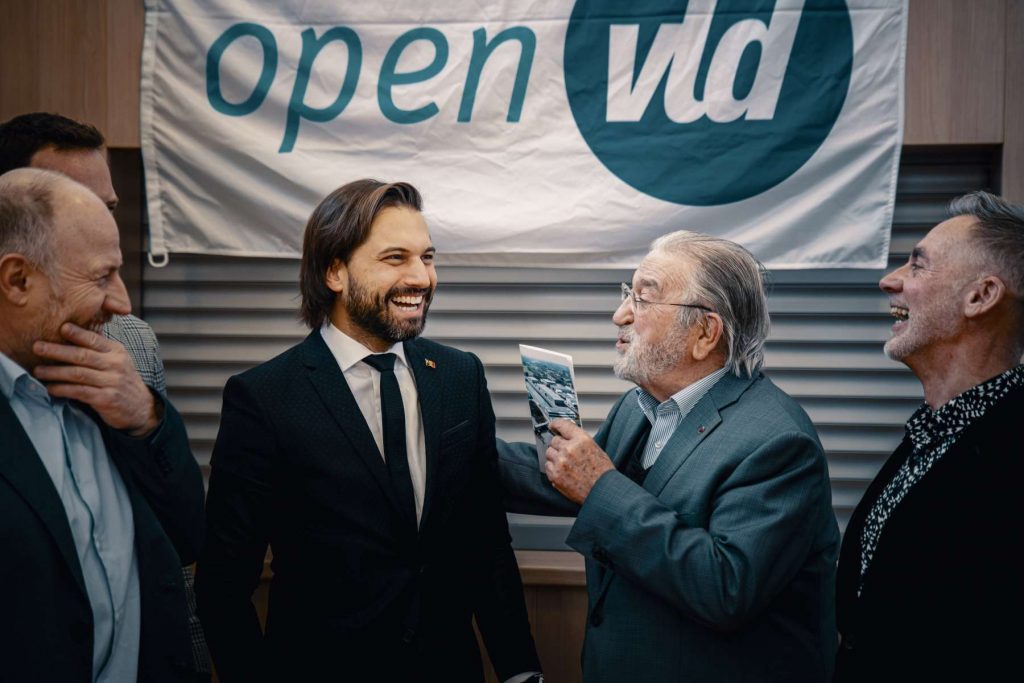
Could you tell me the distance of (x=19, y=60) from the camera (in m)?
3.47

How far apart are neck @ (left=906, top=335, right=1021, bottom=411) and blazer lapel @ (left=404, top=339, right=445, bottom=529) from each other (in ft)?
4.06

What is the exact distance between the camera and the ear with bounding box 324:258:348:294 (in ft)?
7.84

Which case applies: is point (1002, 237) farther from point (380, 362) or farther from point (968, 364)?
point (380, 362)

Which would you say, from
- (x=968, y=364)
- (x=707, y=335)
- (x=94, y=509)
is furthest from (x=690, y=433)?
(x=94, y=509)

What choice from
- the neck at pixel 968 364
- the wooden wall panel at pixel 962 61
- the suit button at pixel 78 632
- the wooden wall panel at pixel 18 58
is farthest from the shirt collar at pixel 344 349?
the wooden wall panel at pixel 962 61

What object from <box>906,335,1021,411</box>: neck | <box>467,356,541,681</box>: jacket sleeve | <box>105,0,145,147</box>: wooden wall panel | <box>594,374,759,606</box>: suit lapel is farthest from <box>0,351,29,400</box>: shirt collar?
<box>105,0,145,147</box>: wooden wall panel

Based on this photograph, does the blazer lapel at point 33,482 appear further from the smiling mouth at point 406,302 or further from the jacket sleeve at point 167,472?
the smiling mouth at point 406,302

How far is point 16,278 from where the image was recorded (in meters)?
1.57

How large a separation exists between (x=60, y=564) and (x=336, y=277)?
3.51 feet

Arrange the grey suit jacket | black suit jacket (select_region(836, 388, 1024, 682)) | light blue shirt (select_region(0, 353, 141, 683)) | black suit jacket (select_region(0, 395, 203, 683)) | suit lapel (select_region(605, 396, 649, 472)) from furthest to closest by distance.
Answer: suit lapel (select_region(605, 396, 649, 472)) → the grey suit jacket → black suit jacket (select_region(836, 388, 1024, 682)) → light blue shirt (select_region(0, 353, 141, 683)) → black suit jacket (select_region(0, 395, 203, 683))

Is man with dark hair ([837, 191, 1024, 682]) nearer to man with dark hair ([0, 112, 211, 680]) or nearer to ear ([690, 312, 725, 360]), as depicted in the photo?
ear ([690, 312, 725, 360])

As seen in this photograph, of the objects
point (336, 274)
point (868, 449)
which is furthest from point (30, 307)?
point (868, 449)

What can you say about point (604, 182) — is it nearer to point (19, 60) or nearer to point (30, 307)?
point (30, 307)

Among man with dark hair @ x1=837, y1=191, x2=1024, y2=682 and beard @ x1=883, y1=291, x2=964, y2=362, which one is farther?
beard @ x1=883, y1=291, x2=964, y2=362
